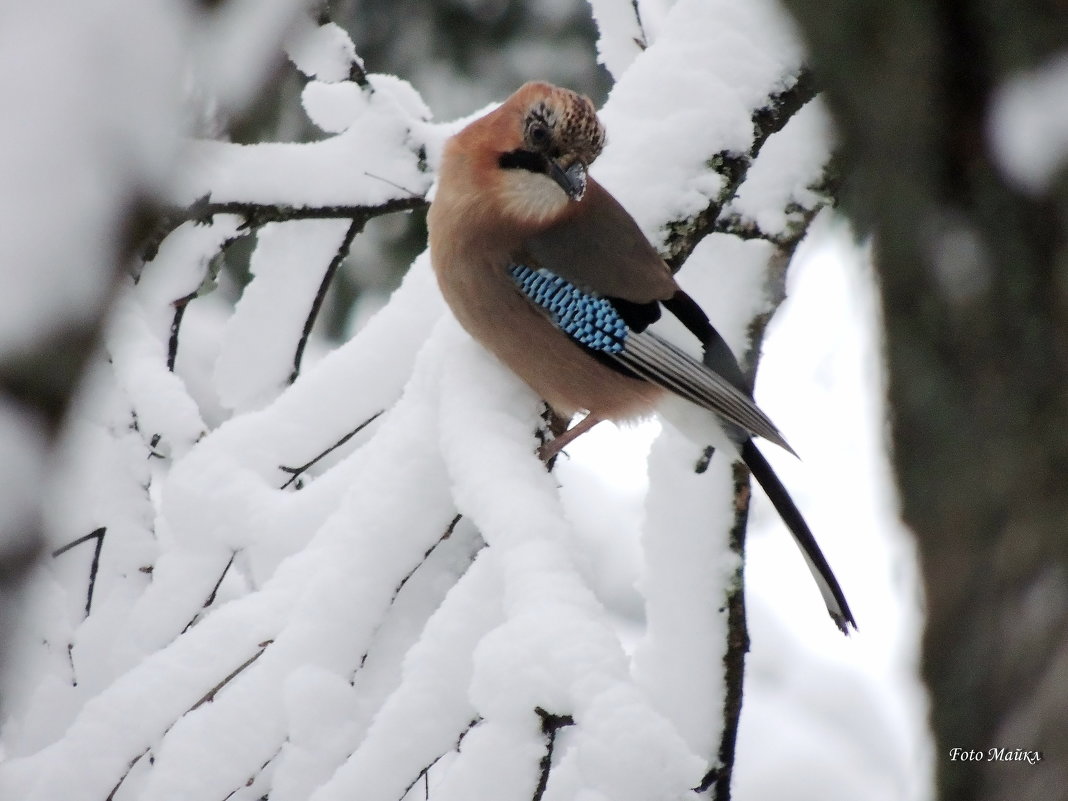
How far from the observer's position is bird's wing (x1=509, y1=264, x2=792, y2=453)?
2803 millimetres

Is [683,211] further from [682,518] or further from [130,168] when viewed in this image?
[130,168]

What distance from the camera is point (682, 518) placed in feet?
8.96

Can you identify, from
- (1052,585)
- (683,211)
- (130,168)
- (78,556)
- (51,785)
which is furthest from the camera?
(78,556)

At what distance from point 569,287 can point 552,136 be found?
394 millimetres

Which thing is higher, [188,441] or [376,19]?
[376,19]

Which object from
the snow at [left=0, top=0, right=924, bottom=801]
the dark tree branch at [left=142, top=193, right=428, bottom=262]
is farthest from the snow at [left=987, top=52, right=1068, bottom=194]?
the dark tree branch at [left=142, top=193, right=428, bottom=262]

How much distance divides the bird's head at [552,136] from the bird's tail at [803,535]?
81 cm

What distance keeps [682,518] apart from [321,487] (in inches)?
34.9

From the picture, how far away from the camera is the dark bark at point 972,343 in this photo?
4.25 feet

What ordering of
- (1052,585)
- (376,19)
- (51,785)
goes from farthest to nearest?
(376,19), (51,785), (1052,585)

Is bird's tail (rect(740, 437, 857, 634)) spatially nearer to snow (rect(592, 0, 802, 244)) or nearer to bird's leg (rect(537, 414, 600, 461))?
bird's leg (rect(537, 414, 600, 461))

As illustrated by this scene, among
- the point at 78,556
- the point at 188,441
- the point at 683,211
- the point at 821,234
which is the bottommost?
the point at 78,556

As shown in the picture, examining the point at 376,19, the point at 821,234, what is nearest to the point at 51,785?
the point at 821,234

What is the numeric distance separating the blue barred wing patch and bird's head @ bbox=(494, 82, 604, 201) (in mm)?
231
